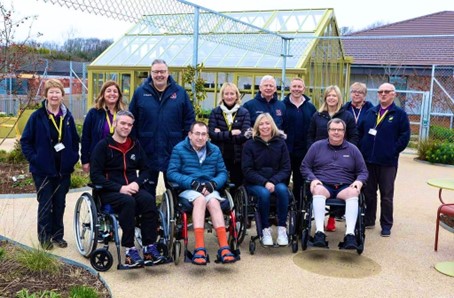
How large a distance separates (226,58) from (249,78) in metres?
0.90

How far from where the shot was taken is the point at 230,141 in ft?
16.4

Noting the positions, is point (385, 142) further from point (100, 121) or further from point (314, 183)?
A: point (100, 121)

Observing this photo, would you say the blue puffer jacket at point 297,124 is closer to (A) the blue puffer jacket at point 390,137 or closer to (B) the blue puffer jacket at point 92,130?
(A) the blue puffer jacket at point 390,137

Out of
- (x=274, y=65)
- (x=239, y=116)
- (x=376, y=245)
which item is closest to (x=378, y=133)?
(x=376, y=245)

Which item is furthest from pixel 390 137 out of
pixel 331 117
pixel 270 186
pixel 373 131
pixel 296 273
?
pixel 296 273

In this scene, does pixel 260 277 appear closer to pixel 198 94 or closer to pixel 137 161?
pixel 137 161

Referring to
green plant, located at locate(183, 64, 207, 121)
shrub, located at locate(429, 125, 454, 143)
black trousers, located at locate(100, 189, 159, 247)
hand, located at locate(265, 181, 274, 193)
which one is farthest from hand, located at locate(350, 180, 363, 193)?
shrub, located at locate(429, 125, 454, 143)

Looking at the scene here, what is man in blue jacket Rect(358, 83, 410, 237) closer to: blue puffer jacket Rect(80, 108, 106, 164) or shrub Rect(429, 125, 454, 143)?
blue puffer jacket Rect(80, 108, 106, 164)

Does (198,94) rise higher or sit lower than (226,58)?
lower

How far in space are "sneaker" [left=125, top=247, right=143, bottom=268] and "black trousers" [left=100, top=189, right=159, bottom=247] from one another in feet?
0.18

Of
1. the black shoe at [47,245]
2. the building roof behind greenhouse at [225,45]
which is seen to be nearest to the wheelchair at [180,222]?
the black shoe at [47,245]

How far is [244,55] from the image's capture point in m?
12.7

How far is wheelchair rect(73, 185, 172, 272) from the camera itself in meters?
3.85

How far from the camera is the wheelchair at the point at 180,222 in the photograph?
401cm
